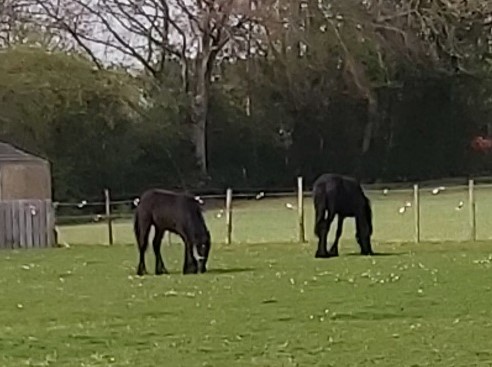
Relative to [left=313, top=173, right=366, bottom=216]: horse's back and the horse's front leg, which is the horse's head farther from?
[left=313, top=173, right=366, bottom=216]: horse's back

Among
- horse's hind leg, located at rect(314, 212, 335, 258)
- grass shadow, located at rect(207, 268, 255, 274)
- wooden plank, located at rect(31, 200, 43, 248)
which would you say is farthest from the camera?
wooden plank, located at rect(31, 200, 43, 248)

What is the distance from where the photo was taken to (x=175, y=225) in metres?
18.7

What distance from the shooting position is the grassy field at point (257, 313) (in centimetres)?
1001

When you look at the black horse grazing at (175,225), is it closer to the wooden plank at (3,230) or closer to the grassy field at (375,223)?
the grassy field at (375,223)

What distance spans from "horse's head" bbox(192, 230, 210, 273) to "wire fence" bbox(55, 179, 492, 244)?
6.92 meters

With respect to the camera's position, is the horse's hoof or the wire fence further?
the wire fence

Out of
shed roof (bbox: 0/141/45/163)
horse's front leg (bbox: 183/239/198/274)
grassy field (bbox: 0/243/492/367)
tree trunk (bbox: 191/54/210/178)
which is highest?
tree trunk (bbox: 191/54/210/178)

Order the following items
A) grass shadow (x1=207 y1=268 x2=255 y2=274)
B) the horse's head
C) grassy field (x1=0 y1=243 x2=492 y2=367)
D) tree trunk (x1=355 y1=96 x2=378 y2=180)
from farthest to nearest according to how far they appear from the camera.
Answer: tree trunk (x1=355 y1=96 x2=378 y2=180) → grass shadow (x1=207 y1=268 x2=255 y2=274) → the horse's head → grassy field (x1=0 y1=243 x2=492 y2=367)

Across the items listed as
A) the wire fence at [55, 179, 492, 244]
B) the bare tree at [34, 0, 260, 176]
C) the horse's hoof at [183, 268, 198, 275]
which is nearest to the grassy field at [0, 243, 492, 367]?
the horse's hoof at [183, 268, 198, 275]

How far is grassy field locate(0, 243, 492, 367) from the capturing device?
1001 cm

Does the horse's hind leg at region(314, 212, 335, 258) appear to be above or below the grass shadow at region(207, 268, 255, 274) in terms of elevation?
above

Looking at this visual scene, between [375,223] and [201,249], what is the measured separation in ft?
46.1

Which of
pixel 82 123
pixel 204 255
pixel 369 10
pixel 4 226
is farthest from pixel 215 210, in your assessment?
pixel 204 255

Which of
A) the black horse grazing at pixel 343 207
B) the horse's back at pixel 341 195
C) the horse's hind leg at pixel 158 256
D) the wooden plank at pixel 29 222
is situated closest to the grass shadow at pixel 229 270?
the horse's hind leg at pixel 158 256
